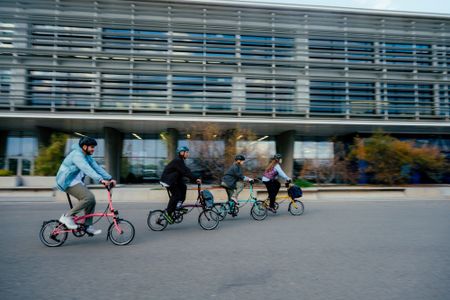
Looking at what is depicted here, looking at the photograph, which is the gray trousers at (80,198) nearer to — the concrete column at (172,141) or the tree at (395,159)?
→ the concrete column at (172,141)

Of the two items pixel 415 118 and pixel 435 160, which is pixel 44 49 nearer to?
pixel 435 160

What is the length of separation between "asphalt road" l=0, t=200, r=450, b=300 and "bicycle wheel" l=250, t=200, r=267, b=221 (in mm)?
1069

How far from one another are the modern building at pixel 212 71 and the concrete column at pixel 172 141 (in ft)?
0.60

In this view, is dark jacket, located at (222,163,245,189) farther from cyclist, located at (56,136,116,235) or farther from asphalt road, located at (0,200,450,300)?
cyclist, located at (56,136,116,235)

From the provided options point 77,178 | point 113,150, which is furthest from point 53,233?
point 113,150

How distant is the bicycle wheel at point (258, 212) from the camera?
7.74 m

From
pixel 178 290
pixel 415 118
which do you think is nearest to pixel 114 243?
pixel 178 290

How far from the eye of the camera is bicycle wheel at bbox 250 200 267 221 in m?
7.74

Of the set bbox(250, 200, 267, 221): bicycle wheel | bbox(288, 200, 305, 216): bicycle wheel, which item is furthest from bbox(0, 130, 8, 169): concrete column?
bbox(288, 200, 305, 216): bicycle wheel

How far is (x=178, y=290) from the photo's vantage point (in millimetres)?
3174

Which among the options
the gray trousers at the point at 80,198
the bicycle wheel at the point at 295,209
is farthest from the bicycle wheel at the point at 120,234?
the bicycle wheel at the point at 295,209

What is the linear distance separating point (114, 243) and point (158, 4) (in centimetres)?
2049

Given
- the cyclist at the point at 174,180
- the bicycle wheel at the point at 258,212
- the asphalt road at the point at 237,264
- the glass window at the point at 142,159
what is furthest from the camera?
the glass window at the point at 142,159

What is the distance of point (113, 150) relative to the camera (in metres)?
22.9
